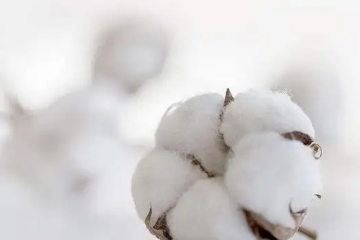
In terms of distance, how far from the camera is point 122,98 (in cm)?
59

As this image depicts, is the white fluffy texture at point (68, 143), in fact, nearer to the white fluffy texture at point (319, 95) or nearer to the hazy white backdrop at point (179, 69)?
the hazy white backdrop at point (179, 69)

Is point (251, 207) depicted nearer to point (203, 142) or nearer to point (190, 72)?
point (203, 142)

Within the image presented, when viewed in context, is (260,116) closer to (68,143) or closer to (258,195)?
(258,195)

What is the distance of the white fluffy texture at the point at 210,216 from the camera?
39cm

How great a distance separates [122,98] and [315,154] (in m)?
0.24

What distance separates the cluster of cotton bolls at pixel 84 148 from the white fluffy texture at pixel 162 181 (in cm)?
15

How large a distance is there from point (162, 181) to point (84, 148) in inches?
7.1

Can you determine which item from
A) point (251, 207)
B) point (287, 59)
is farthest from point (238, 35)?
point (251, 207)

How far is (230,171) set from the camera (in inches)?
15.6

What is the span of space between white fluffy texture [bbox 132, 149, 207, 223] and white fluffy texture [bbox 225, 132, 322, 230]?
0.03m

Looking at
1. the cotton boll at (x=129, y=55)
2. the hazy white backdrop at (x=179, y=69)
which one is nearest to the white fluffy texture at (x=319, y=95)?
the hazy white backdrop at (x=179, y=69)

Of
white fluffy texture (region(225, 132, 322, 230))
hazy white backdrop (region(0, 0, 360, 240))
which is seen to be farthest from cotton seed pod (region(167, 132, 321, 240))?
hazy white backdrop (region(0, 0, 360, 240))

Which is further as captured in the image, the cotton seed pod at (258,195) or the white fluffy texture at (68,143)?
the white fluffy texture at (68,143)

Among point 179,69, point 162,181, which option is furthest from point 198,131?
point 179,69
